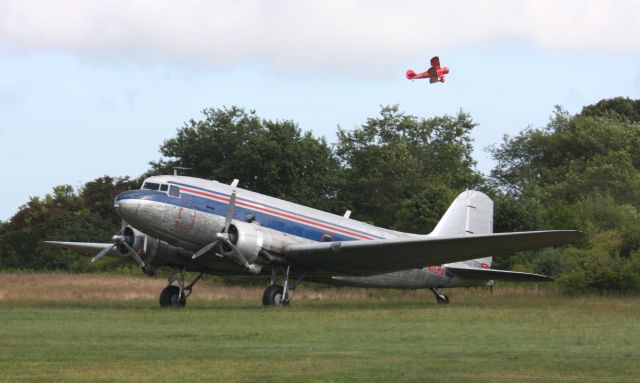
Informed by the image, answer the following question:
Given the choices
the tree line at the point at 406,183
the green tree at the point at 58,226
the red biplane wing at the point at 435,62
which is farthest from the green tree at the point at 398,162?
the red biplane wing at the point at 435,62

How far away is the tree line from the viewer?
133 feet

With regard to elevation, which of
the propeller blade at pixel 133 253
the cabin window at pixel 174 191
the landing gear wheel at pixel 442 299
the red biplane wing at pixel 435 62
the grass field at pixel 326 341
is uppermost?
the red biplane wing at pixel 435 62

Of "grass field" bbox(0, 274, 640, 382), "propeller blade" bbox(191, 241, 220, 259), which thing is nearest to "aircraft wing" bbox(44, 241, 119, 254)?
"grass field" bbox(0, 274, 640, 382)

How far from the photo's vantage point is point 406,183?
210ft

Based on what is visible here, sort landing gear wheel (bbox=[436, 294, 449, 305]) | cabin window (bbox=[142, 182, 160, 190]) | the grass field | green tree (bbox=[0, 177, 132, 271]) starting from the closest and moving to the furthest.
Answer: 1. the grass field
2. cabin window (bbox=[142, 182, 160, 190])
3. landing gear wheel (bbox=[436, 294, 449, 305])
4. green tree (bbox=[0, 177, 132, 271])

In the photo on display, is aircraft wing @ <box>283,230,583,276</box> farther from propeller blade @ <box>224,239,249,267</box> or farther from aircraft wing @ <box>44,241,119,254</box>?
aircraft wing @ <box>44,241,119,254</box>

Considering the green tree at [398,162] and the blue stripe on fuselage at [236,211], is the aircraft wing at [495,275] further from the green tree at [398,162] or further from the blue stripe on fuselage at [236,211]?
the green tree at [398,162]

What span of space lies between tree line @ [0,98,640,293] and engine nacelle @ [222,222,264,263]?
9930 millimetres

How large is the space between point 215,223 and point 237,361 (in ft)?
40.6

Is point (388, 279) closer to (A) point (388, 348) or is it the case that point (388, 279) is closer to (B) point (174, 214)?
(B) point (174, 214)

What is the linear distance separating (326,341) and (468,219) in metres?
16.4

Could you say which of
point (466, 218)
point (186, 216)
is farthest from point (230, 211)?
point (466, 218)

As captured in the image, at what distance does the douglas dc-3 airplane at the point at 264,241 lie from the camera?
26688mm

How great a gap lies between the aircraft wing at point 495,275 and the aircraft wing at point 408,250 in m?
2.27
